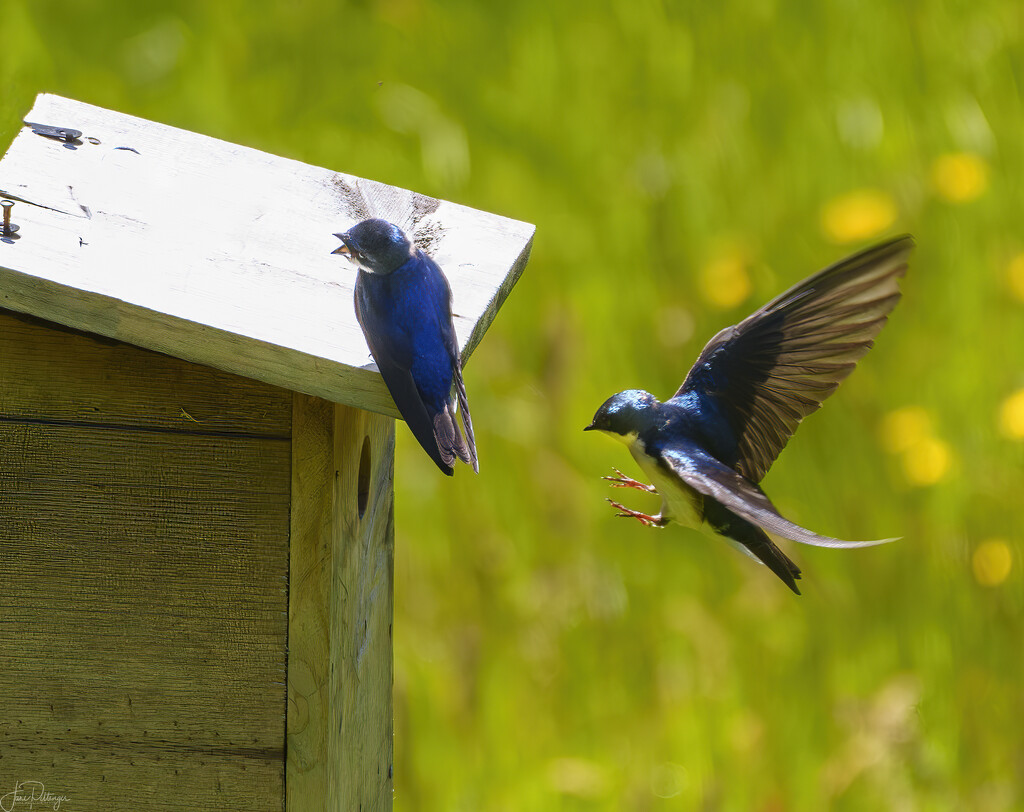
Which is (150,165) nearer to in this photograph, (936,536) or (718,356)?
(718,356)

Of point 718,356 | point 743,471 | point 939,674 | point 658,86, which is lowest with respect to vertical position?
point 939,674

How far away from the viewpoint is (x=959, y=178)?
2.86 m

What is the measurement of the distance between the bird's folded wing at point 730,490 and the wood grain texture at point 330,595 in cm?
39

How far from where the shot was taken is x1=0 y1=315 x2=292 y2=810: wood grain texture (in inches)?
56.5

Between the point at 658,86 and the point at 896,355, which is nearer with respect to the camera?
the point at 896,355

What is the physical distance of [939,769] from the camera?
2617 millimetres

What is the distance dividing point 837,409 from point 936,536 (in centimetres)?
34

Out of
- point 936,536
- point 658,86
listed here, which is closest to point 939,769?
point 936,536

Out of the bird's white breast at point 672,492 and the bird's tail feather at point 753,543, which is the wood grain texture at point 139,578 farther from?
the bird's tail feather at point 753,543

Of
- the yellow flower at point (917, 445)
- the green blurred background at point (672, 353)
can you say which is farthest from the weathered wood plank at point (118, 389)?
the yellow flower at point (917, 445)

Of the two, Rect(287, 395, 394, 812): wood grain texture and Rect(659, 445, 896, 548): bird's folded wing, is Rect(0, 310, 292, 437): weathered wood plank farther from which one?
Rect(659, 445, 896, 548): bird's folded wing

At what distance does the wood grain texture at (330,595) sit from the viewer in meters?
1.42
